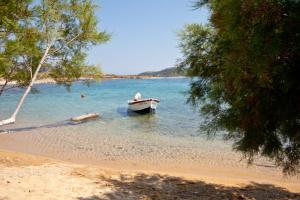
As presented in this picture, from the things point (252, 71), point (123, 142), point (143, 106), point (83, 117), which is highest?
point (252, 71)

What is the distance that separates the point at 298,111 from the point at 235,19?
2.07m

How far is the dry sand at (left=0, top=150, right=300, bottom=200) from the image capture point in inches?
348

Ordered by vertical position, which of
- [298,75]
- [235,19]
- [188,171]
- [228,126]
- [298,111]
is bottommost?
[188,171]

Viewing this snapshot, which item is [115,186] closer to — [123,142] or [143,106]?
[123,142]

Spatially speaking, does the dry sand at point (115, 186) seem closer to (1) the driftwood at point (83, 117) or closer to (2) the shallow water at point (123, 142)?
(2) the shallow water at point (123, 142)

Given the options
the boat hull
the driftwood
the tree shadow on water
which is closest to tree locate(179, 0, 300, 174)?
the tree shadow on water

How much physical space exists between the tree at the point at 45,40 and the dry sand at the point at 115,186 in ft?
8.06

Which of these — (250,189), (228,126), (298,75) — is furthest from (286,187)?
(298,75)

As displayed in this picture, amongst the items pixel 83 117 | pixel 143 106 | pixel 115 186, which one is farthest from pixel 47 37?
pixel 143 106

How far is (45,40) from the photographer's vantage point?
8.83m

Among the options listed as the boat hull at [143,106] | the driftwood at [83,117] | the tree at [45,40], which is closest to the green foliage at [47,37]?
the tree at [45,40]

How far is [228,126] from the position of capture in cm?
738

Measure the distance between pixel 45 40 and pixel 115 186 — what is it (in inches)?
168

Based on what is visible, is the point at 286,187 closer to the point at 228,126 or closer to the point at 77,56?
the point at 228,126
